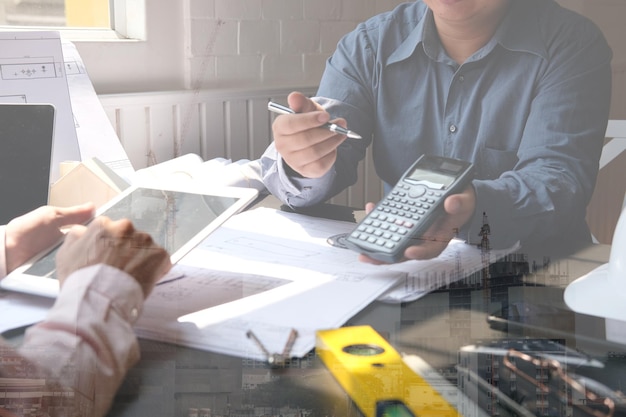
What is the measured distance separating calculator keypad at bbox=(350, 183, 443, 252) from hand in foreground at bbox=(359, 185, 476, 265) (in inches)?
0.5

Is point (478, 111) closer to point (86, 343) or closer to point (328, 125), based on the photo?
point (328, 125)

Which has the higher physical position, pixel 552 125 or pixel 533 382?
pixel 552 125

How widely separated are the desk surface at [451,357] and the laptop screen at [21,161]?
7.4 inches

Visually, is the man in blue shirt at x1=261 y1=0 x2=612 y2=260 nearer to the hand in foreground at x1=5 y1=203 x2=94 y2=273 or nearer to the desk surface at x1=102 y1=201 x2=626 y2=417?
the desk surface at x1=102 y1=201 x2=626 y2=417

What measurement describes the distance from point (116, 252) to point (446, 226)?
29 cm

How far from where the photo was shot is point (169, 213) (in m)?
0.67

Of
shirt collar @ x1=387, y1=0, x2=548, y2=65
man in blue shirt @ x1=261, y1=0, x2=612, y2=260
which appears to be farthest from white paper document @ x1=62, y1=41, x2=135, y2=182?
shirt collar @ x1=387, y1=0, x2=548, y2=65

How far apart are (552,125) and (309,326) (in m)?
0.28

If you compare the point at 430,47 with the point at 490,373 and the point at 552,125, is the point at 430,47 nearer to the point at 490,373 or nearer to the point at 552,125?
the point at 552,125

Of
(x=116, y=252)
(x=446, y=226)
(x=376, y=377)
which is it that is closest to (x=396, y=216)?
(x=446, y=226)

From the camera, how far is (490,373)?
60 centimetres

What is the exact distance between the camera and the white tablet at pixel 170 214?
0.65 meters

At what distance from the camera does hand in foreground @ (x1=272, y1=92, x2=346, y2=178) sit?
2.23ft

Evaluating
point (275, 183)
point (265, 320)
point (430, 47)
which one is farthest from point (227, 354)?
point (430, 47)
